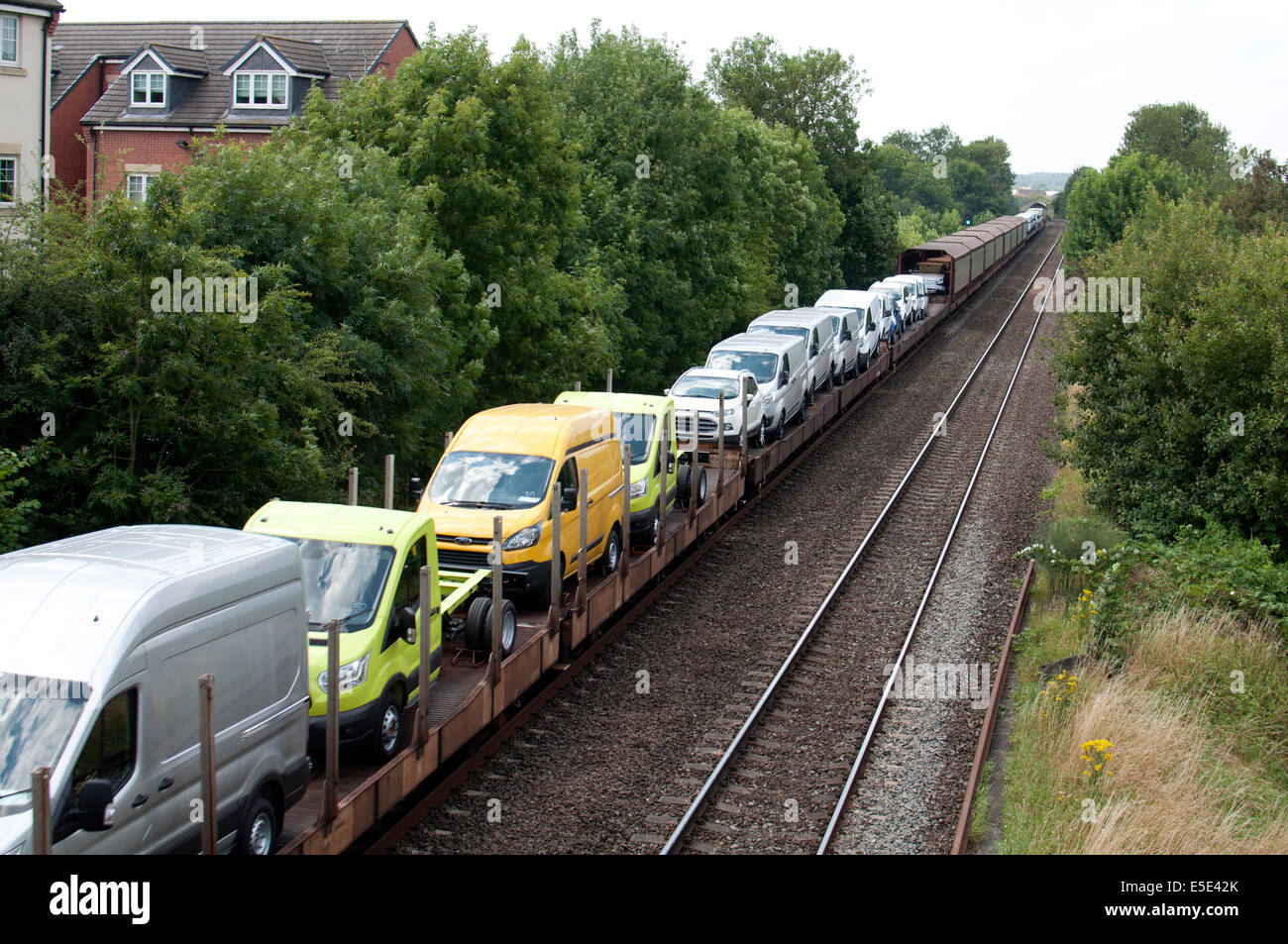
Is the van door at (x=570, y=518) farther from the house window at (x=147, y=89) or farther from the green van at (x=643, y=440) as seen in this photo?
the house window at (x=147, y=89)

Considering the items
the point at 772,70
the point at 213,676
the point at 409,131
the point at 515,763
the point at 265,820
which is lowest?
the point at 515,763

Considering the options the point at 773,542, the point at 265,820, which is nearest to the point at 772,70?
the point at 773,542

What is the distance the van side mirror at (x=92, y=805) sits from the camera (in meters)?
6.50

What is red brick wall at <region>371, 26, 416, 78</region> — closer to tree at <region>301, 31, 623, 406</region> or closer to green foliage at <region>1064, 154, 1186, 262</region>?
tree at <region>301, 31, 623, 406</region>

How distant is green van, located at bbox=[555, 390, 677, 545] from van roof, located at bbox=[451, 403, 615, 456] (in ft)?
5.63

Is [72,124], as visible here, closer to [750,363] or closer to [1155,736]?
[750,363]

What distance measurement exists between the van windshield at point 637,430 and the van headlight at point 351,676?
328 inches

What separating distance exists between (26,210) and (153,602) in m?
8.62

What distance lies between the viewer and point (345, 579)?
10.4 m

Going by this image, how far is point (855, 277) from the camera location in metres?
63.6

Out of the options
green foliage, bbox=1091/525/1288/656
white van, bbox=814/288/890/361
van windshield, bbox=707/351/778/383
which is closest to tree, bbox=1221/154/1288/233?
white van, bbox=814/288/890/361
